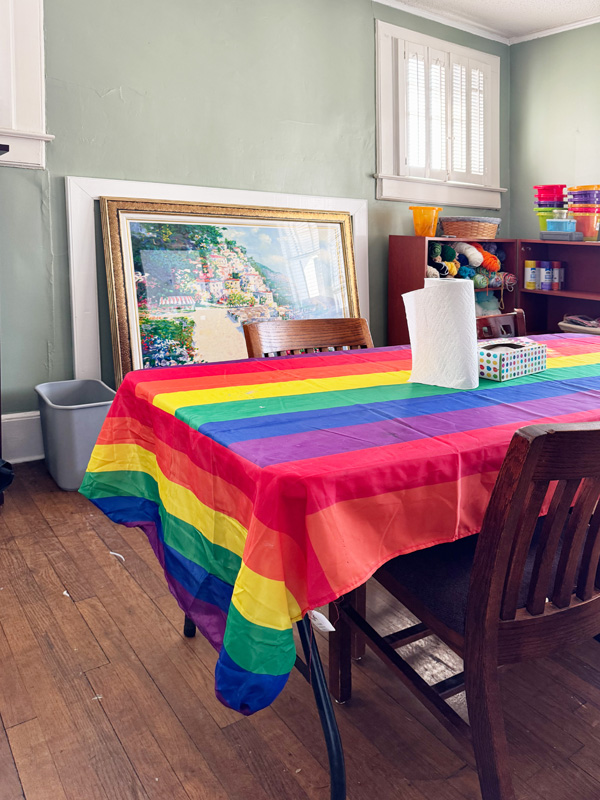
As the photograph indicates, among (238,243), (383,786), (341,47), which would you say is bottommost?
(383,786)

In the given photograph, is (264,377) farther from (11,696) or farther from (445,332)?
(11,696)

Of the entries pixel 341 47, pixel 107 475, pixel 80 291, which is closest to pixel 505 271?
pixel 341 47

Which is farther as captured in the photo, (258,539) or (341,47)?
(341,47)

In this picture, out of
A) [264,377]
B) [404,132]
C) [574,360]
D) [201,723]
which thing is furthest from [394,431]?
[404,132]

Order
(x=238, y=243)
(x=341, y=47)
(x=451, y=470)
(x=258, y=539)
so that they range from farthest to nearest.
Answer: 1. (x=341, y=47)
2. (x=238, y=243)
3. (x=451, y=470)
4. (x=258, y=539)

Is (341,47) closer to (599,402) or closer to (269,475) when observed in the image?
(599,402)

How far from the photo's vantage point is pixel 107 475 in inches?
60.7

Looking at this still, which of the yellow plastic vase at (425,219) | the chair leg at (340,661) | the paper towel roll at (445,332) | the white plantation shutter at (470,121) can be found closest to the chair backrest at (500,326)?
the paper towel roll at (445,332)

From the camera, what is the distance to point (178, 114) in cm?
342

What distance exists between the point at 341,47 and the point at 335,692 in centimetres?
373

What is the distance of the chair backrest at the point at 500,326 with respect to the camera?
94.0 inches

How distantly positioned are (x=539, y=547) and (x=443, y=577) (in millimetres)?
259

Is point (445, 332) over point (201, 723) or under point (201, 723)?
over

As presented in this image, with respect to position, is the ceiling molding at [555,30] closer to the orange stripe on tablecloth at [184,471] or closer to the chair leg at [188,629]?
the orange stripe on tablecloth at [184,471]
